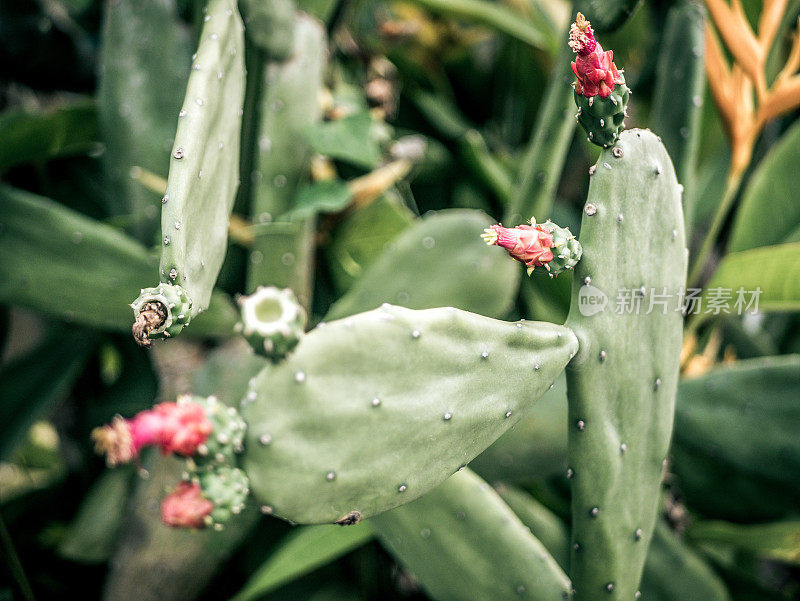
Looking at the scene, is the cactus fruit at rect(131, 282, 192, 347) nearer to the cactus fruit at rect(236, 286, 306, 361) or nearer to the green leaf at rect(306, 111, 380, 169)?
the cactus fruit at rect(236, 286, 306, 361)

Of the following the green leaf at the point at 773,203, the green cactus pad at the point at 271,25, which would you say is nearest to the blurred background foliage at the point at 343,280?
the green leaf at the point at 773,203

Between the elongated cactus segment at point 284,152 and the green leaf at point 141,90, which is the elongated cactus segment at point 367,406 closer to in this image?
the elongated cactus segment at point 284,152

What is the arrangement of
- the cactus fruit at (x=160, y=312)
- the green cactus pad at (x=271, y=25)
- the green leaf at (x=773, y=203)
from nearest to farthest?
the cactus fruit at (x=160, y=312) < the green cactus pad at (x=271, y=25) < the green leaf at (x=773, y=203)

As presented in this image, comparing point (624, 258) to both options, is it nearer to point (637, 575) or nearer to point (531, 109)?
point (637, 575)

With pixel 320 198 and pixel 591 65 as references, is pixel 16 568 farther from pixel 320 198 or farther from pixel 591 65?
pixel 591 65

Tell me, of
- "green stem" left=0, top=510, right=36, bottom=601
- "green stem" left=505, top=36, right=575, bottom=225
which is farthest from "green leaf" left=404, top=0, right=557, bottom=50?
"green stem" left=0, top=510, right=36, bottom=601

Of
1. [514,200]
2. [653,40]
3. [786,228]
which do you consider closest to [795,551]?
[786,228]
